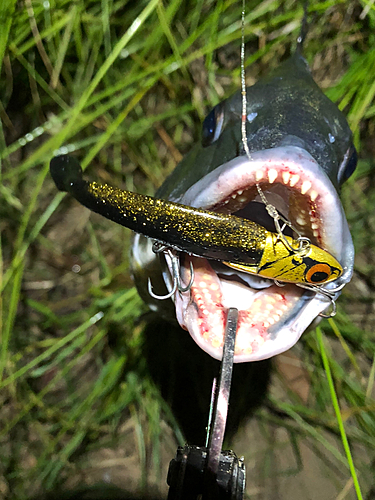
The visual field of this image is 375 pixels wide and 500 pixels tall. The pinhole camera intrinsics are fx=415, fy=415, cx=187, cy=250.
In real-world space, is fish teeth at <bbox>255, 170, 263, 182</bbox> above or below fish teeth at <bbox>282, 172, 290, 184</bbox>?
above

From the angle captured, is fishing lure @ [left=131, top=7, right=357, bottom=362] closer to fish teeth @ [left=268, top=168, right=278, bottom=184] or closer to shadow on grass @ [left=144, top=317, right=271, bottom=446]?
fish teeth @ [left=268, top=168, right=278, bottom=184]

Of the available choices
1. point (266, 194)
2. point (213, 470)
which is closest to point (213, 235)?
point (266, 194)

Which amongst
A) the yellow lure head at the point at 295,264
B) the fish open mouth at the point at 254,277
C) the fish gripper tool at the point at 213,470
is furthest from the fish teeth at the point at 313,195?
the fish gripper tool at the point at 213,470

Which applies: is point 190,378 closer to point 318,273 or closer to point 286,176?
point 318,273

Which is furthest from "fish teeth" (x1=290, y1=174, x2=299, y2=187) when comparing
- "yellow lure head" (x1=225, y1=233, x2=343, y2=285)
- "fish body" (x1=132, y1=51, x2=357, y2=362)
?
"yellow lure head" (x1=225, y1=233, x2=343, y2=285)

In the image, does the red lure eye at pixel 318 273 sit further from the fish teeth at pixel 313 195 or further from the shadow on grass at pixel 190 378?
the shadow on grass at pixel 190 378

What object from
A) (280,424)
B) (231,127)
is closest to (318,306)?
(231,127)

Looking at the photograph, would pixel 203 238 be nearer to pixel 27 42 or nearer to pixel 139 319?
pixel 139 319

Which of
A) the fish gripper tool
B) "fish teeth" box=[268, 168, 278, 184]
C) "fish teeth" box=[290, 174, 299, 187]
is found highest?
"fish teeth" box=[268, 168, 278, 184]

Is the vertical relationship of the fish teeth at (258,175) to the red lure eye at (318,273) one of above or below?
above
